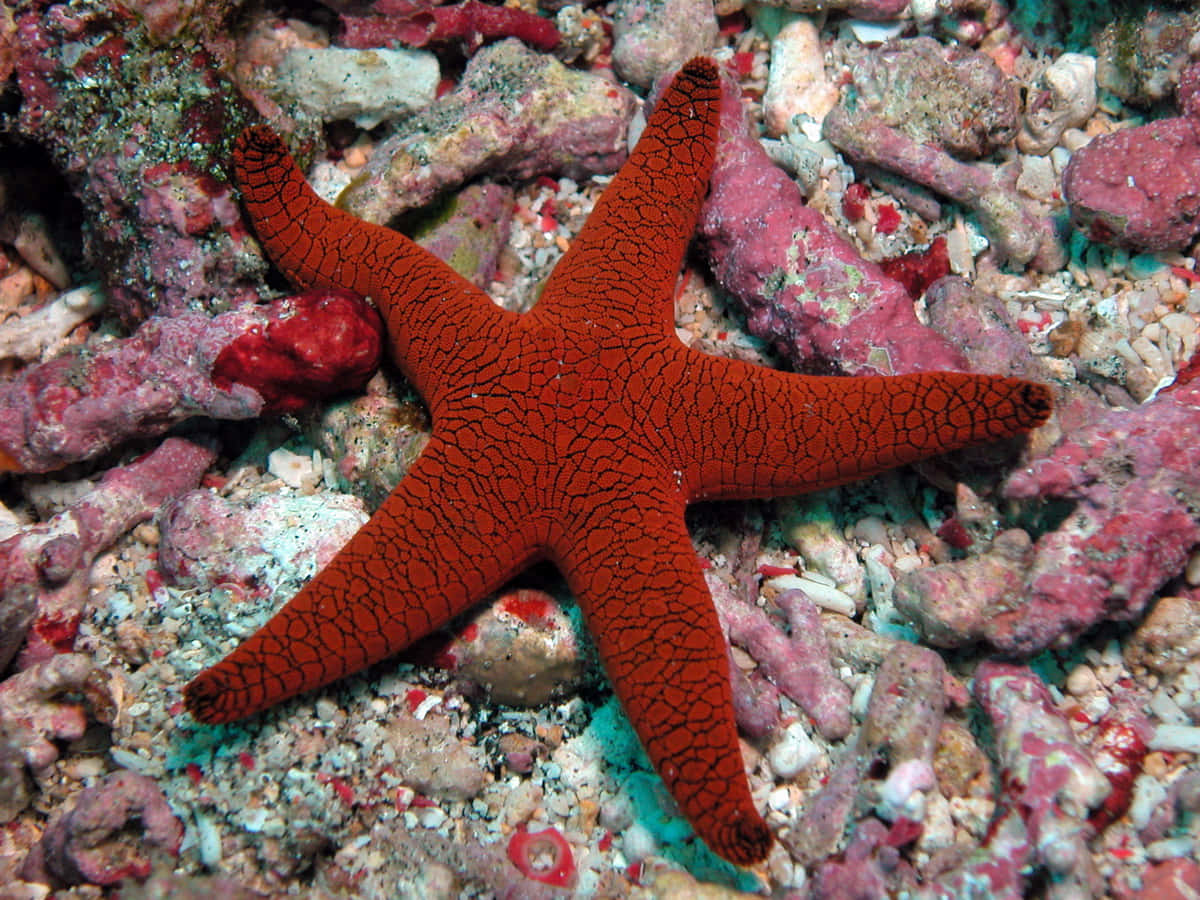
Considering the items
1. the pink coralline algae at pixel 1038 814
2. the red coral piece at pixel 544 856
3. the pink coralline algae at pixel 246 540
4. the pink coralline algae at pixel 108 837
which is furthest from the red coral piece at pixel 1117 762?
the pink coralline algae at pixel 108 837

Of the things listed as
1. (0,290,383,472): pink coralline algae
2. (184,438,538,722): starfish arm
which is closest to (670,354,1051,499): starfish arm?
(184,438,538,722): starfish arm

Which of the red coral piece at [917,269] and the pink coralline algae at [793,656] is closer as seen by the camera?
the pink coralline algae at [793,656]

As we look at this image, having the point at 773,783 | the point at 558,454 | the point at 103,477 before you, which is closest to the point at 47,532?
the point at 103,477

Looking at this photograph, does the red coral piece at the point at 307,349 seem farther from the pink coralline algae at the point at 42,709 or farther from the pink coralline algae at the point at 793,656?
the pink coralline algae at the point at 793,656

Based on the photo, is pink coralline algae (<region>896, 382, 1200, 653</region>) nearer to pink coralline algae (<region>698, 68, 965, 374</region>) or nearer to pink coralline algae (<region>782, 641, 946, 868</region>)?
pink coralline algae (<region>782, 641, 946, 868</region>)

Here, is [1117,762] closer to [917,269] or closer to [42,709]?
[917,269]

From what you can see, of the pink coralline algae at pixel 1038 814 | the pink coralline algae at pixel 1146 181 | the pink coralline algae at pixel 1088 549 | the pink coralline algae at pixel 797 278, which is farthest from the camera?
the pink coralline algae at pixel 1146 181

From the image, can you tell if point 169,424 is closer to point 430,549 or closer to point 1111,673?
point 430,549

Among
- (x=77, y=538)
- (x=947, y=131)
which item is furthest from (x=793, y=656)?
(x=77, y=538)
